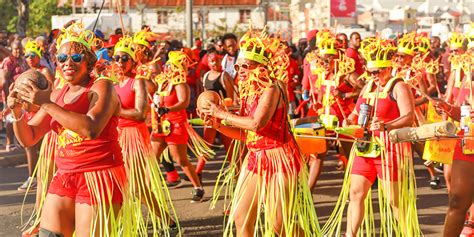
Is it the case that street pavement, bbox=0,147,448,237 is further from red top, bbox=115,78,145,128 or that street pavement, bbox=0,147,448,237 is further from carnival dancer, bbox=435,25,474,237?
carnival dancer, bbox=435,25,474,237

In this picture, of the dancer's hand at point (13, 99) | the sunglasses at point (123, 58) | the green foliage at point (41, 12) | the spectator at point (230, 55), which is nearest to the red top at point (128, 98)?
the sunglasses at point (123, 58)

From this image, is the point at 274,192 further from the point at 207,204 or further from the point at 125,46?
the point at 207,204

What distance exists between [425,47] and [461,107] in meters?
4.28

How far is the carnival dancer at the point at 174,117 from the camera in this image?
10.7 metres

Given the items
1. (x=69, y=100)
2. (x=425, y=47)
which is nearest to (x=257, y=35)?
(x=69, y=100)

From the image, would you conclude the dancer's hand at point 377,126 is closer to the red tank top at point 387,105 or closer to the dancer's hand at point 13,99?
the red tank top at point 387,105

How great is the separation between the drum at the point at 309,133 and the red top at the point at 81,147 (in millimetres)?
Result: 2895

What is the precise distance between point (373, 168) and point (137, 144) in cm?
218

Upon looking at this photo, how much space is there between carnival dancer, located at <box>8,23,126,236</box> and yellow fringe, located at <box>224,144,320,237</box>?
1.17 m

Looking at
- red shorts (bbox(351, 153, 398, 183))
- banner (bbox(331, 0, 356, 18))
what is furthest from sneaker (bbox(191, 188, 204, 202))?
banner (bbox(331, 0, 356, 18))

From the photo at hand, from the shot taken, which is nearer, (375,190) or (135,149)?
(135,149)

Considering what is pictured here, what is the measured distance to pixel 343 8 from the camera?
194 ft

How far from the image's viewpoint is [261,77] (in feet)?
22.1

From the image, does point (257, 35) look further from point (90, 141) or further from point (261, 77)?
point (90, 141)
